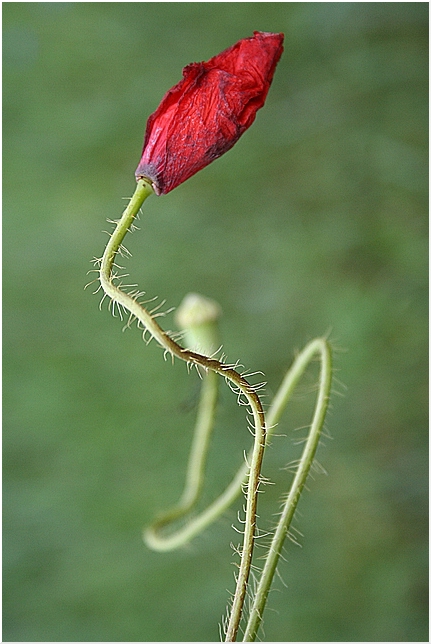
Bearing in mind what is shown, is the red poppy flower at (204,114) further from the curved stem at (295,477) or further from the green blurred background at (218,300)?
the green blurred background at (218,300)

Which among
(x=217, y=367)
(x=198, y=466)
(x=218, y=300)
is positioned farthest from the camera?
(x=218, y=300)

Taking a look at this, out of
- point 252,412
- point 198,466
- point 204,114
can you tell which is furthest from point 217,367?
point 198,466

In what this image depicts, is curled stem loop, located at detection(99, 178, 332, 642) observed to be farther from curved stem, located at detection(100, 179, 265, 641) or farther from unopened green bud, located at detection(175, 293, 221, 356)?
unopened green bud, located at detection(175, 293, 221, 356)

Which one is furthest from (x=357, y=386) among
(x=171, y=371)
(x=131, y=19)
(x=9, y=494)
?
(x=131, y=19)

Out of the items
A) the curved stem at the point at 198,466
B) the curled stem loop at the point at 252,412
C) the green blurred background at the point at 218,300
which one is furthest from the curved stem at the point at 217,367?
the green blurred background at the point at 218,300

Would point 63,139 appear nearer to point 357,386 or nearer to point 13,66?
point 13,66

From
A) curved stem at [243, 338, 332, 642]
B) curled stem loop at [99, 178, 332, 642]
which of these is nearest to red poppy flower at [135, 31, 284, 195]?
curled stem loop at [99, 178, 332, 642]

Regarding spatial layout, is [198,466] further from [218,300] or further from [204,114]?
[218,300]
